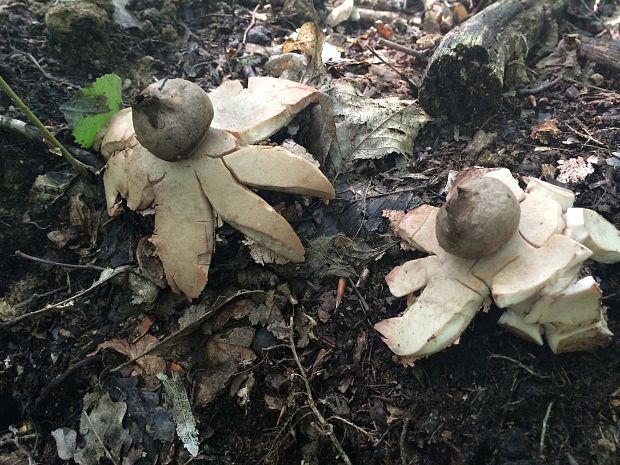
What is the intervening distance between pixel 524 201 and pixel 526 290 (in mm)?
371

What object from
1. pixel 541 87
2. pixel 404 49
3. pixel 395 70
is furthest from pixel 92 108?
pixel 541 87

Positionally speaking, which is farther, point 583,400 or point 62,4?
point 62,4

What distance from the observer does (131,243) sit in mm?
2375

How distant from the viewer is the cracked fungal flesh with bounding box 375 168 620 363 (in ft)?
Answer: 5.59

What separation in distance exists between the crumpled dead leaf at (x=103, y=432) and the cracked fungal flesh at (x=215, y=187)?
19.7 inches

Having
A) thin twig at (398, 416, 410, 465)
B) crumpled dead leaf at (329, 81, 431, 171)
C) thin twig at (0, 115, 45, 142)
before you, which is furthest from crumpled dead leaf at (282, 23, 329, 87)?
thin twig at (398, 416, 410, 465)

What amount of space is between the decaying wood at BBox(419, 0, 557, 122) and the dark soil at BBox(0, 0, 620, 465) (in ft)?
0.38

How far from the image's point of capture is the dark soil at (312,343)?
5.98 ft

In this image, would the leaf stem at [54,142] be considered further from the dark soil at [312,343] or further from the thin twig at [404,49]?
the thin twig at [404,49]

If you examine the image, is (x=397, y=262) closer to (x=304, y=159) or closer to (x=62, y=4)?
(x=304, y=159)

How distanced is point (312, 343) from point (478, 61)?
4.79ft

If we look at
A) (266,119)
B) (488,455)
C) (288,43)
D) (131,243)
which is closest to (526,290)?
(488,455)

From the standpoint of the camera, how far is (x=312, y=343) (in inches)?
82.8

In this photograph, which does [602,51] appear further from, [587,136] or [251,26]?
[251,26]
